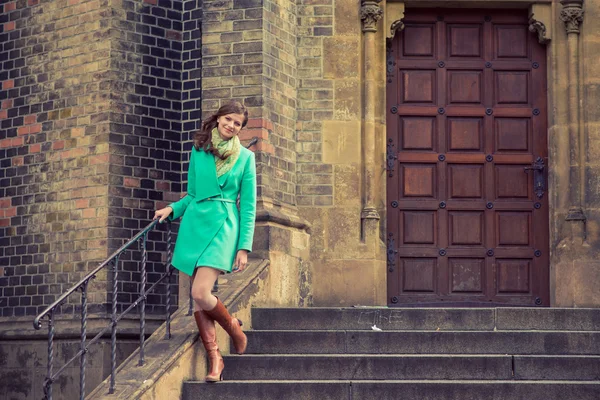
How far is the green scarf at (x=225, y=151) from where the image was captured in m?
8.08

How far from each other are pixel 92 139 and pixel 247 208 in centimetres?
397

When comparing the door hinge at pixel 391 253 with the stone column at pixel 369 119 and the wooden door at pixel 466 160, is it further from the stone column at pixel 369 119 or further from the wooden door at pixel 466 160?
the stone column at pixel 369 119

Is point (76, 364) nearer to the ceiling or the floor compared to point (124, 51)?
nearer to the floor

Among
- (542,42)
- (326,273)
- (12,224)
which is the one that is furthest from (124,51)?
(542,42)

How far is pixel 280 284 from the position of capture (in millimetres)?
10414

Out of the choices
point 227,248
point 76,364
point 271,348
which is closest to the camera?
point 227,248

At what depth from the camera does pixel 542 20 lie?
37.9 ft

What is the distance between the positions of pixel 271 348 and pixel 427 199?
137 inches

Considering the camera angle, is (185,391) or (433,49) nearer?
(185,391)

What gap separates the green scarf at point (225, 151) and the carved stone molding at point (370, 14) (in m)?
3.77

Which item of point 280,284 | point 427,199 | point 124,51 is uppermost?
point 124,51

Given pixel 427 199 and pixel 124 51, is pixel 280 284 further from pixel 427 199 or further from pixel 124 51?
pixel 124 51

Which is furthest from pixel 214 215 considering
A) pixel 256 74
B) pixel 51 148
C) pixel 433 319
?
pixel 51 148

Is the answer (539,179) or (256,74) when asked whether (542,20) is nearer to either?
(539,179)
